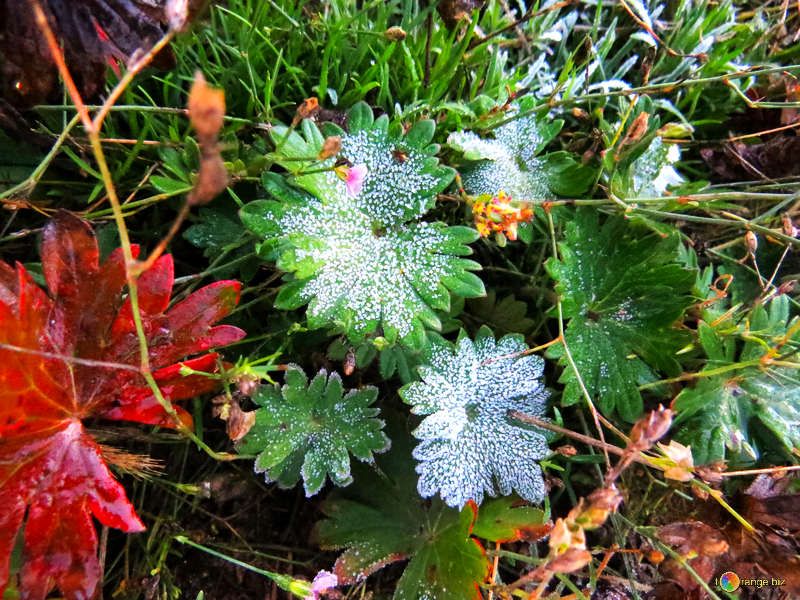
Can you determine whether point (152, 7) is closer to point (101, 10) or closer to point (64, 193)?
point (101, 10)

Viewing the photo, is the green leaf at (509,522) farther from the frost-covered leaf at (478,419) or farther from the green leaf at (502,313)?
the green leaf at (502,313)

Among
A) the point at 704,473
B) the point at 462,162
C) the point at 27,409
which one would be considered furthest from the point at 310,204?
the point at 704,473

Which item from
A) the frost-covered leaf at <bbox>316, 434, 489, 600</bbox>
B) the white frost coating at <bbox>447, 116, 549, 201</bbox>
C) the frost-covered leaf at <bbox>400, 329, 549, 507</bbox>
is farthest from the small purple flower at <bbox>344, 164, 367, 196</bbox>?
the frost-covered leaf at <bbox>316, 434, 489, 600</bbox>

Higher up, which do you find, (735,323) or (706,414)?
(735,323)

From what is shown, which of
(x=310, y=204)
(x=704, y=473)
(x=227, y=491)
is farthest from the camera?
(x=227, y=491)

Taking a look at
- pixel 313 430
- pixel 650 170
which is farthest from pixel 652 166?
pixel 313 430
